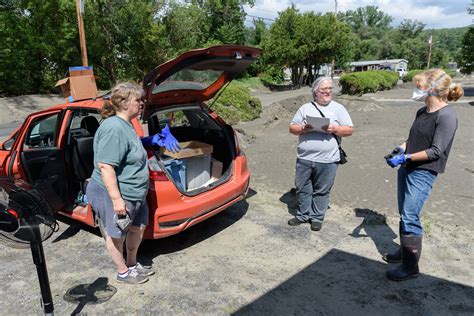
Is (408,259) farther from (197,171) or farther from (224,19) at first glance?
(224,19)

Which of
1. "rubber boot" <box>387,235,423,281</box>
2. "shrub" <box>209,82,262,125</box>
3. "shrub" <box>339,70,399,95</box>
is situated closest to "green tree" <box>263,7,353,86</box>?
"shrub" <box>339,70,399,95</box>

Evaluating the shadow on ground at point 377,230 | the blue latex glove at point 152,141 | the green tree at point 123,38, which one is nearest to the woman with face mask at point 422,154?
the shadow on ground at point 377,230

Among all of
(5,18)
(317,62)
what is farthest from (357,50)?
(5,18)

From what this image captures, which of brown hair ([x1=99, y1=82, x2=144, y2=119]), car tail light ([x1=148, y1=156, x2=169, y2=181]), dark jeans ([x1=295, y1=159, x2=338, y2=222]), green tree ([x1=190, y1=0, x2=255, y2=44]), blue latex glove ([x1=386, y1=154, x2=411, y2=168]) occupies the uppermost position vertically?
green tree ([x1=190, y1=0, x2=255, y2=44])

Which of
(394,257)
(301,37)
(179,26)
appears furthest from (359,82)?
(394,257)

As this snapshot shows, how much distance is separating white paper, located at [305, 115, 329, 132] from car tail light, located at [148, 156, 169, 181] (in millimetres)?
1668

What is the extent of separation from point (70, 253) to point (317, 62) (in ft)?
136

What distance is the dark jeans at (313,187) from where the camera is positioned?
4301 millimetres

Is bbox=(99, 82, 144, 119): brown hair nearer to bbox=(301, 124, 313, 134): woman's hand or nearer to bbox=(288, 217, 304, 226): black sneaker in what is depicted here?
bbox=(301, 124, 313, 134): woman's hand

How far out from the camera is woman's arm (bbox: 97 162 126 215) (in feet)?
9.03

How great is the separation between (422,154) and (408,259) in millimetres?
973

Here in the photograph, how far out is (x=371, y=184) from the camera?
6.13m

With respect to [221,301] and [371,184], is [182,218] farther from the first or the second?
[371,184]

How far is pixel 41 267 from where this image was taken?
240 centimetres
